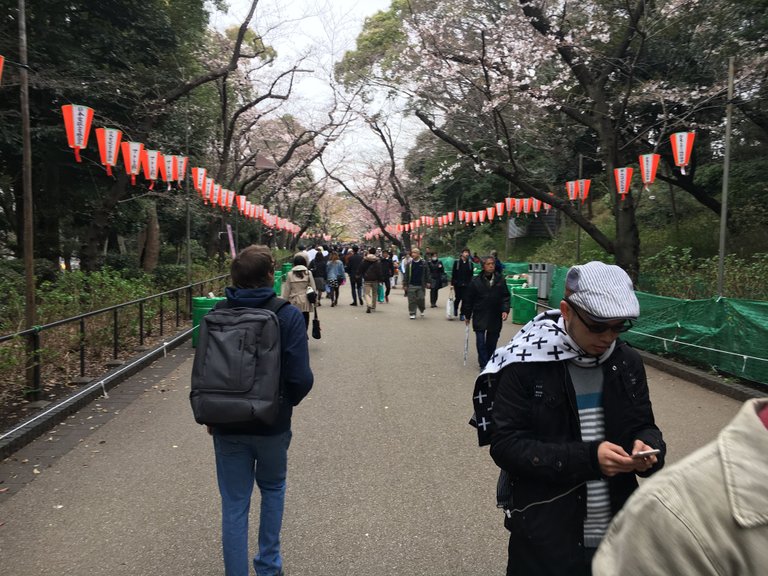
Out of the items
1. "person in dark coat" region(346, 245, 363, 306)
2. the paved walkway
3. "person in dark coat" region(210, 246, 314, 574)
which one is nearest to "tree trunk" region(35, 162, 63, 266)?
"person in dark coat" region(346, 245, 363, 306)

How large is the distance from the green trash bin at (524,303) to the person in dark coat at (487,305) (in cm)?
612

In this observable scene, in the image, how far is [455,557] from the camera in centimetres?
327

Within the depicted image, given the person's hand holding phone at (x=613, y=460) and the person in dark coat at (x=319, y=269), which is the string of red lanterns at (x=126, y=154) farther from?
the person's hand holding phone at (x=613, y=460)

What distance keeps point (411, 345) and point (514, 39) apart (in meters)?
9.38

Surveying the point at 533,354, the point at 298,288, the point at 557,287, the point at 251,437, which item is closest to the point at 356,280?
the point at 557,287

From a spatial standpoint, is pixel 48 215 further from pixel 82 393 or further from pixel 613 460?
pixel 613 460

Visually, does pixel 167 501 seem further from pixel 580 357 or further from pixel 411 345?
pixel 411 345

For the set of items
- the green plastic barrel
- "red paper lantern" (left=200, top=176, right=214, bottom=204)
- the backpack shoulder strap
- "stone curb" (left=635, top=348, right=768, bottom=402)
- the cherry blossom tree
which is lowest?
"stone curb" (left=635, top=348, right=768, bottom=402)

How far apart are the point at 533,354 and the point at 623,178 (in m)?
11.3

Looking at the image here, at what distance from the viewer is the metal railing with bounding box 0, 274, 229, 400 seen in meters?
6.08

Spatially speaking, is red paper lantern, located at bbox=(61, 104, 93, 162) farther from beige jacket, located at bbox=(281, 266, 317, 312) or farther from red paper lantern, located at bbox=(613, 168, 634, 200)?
red paper lantern, located at bbox=(613, 168, 634, 200)

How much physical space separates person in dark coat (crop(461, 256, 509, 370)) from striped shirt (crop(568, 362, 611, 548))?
621 cm

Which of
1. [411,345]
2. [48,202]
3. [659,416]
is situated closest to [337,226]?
[48,202]

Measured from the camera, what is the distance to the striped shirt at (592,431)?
5.99 ft
